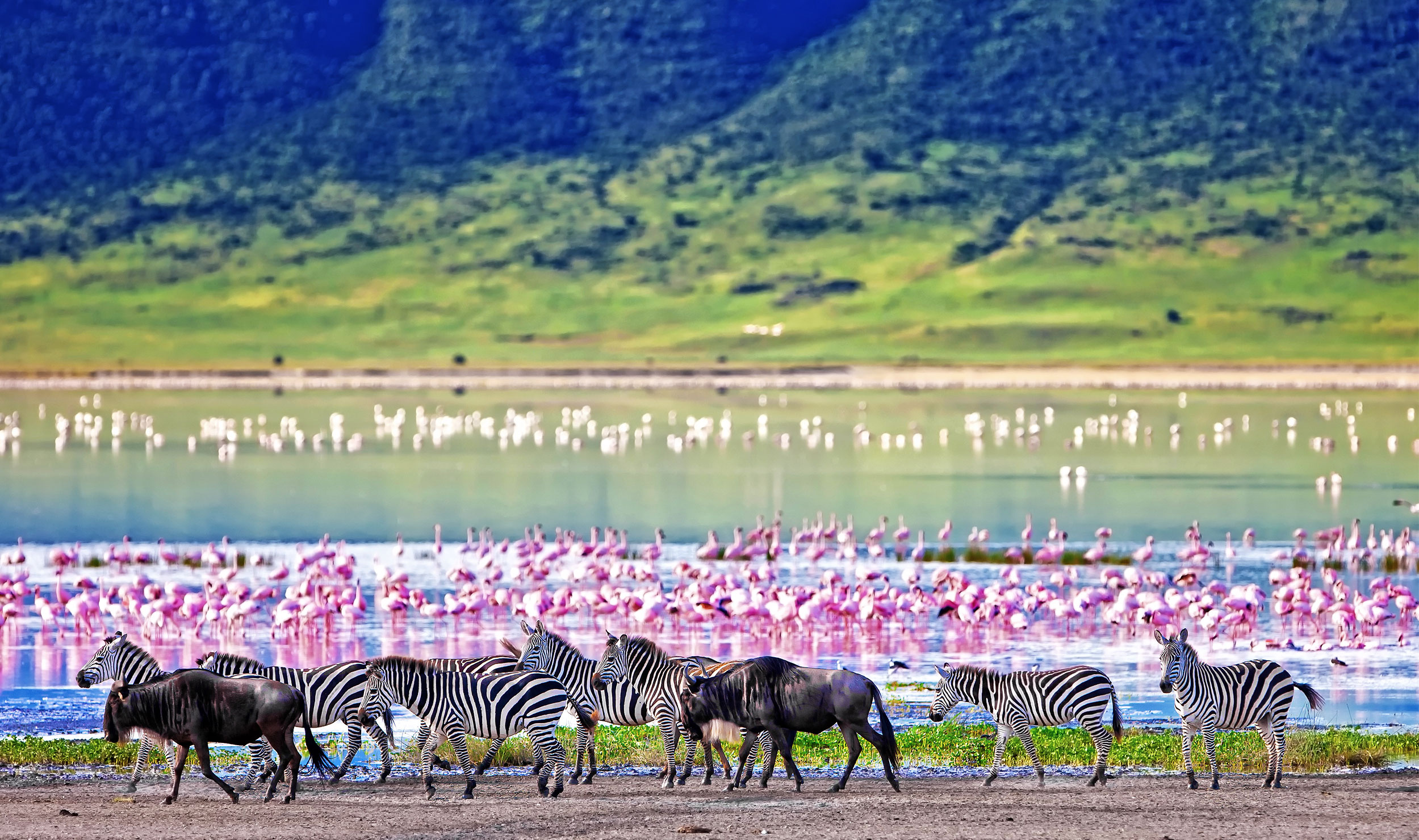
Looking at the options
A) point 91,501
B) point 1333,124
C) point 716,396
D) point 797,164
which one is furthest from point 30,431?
point 1333,124

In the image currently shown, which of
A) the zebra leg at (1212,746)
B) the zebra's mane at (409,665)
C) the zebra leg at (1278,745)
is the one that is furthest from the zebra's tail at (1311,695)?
the zebra's mane at (409,665)

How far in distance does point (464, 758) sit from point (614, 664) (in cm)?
132

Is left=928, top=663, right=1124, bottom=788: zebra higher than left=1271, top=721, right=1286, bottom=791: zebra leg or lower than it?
higher

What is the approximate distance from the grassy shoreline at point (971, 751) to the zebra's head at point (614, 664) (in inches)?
50.5

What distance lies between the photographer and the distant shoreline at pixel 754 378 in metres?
131

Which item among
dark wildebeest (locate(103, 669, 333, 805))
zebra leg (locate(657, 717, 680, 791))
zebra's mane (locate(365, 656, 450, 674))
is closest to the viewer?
dark wildebeest (locate(103, 669, 333, 805))

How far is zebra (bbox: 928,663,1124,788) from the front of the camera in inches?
639

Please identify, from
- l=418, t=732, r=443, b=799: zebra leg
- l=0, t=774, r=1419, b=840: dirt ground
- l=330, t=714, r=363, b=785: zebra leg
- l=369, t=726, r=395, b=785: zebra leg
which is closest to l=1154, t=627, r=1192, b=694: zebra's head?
l=0, t=774, r=1419, b=840: dirt ground

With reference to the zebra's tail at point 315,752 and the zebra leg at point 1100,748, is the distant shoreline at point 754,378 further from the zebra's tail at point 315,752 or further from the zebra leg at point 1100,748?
the zebra's tail at point 315,752

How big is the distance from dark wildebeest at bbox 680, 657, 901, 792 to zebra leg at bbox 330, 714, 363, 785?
2421 mm

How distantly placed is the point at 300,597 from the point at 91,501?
984 inches

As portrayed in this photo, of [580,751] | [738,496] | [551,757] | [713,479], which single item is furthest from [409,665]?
[713,479]

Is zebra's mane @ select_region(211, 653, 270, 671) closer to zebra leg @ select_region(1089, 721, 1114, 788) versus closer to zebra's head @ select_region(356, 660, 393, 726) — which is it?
zebra's head @ select_region(356, 660, 393, 726)

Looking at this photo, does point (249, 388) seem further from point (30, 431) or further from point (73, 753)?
point (73, 753)
